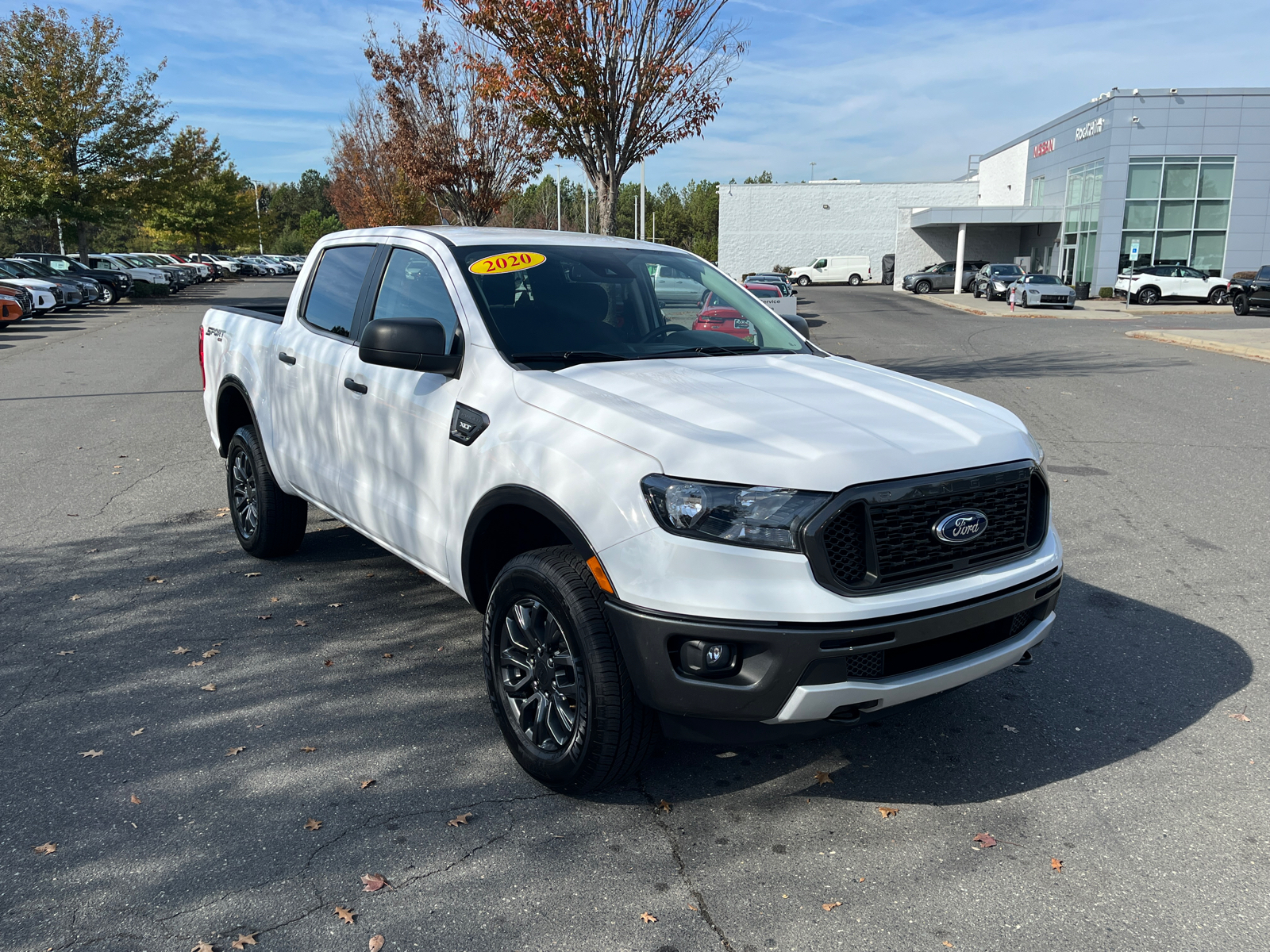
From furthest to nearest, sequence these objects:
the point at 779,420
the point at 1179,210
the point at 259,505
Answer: the point at 1179,210 → the point at 259,505 → the point at 779,420

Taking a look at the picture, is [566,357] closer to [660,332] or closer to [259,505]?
[660,332]

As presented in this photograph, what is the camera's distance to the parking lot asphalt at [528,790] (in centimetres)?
276

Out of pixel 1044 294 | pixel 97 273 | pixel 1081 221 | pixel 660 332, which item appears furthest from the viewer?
pixel 1081 221

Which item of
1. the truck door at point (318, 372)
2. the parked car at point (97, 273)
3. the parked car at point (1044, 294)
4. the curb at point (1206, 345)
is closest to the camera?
the truck door at point (318, 372)

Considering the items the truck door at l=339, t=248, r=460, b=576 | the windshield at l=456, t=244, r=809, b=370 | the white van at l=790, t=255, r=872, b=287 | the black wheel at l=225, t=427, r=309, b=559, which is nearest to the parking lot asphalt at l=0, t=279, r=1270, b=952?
the black wheel at l=225, t=427, r=309, b=559

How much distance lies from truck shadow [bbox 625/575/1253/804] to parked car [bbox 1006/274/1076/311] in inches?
1352

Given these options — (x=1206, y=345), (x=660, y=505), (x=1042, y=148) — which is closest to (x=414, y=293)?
(x=660, y=505)

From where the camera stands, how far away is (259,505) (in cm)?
565

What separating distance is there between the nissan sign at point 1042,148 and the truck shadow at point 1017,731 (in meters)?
52.9

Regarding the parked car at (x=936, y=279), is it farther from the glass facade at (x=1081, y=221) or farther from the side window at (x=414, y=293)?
the side window at (x=414, y=293)

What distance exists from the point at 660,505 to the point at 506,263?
1.73m

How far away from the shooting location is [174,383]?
14.6 m

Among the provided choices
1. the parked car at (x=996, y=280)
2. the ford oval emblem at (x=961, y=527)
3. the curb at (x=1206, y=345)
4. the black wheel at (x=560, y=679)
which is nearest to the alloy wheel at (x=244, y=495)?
the black wheel at (x=560, y=679)

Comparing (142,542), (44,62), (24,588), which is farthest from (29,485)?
(44,62)
